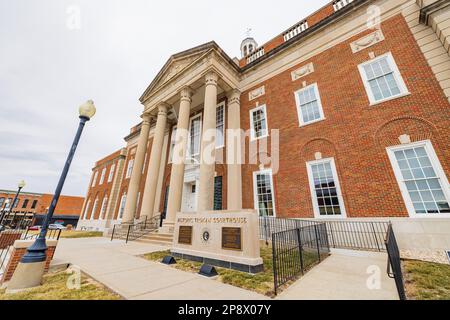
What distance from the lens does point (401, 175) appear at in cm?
804

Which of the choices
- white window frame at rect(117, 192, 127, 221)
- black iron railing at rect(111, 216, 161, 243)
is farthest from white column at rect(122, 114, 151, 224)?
white window frame at rect(117, 192, 127, 221)

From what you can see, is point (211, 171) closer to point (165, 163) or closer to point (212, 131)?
point (212, 131)

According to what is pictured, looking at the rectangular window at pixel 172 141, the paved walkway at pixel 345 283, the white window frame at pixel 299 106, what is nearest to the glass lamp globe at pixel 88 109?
the paved walkway at pixel 345 283

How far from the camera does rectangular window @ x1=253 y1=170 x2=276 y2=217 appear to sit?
11.7m

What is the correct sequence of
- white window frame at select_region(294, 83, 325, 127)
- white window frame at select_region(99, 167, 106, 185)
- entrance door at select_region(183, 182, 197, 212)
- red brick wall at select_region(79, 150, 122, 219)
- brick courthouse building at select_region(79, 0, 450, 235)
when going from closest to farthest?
brick courthouse building at select_region(79, 0, 450, 235)
white window frame at select_region(294, 83, 325, 127)
entrance door at select_region(183, 182, 197, 212)
red brick wall at select_region(79, 150, 122, 219)
white window frame at select_region(99, 167, 106, 185)

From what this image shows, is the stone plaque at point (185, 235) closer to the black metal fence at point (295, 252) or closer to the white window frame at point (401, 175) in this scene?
the black metal fence at point (295, 252)

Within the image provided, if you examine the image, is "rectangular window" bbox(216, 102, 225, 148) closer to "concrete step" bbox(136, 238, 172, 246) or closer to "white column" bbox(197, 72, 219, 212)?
"white column" bbox(197, 72, 219, 212)

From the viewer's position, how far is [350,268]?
18.7 feet

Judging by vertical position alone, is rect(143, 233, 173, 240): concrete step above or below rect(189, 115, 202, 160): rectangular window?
below

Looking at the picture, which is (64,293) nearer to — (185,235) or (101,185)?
(185,235)

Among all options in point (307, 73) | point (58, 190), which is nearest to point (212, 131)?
point (307, 73)

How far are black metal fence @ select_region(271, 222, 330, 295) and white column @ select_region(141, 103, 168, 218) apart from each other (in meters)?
10.8

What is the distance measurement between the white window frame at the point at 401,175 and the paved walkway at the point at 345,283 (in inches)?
110

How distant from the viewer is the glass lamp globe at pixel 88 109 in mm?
5836
